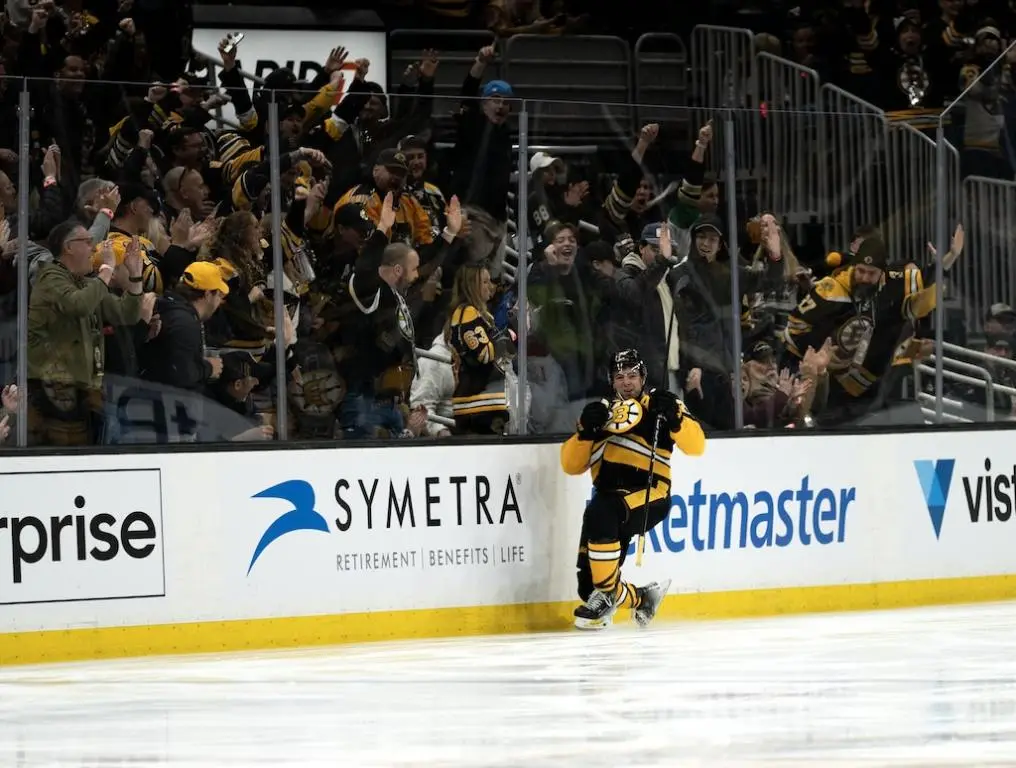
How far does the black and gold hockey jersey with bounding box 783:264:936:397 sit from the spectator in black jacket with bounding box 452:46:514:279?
1.90 metres

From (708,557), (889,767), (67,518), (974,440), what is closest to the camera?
(889,767)

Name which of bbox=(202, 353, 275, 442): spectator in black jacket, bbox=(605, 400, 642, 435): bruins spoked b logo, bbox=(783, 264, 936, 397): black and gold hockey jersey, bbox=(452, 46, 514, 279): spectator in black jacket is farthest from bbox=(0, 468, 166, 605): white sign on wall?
bbox=(783, 264, 936, 397): black and gold hockey jersey

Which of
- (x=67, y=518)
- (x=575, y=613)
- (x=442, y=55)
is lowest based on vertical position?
(x=575, y=613)

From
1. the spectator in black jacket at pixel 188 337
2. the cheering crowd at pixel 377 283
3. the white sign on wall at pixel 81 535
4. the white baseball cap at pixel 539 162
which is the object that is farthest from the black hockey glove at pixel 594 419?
the white sign on wall at pixel 81 535

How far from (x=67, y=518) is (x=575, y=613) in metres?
2.64

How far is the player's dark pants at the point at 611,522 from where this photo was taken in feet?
31.9

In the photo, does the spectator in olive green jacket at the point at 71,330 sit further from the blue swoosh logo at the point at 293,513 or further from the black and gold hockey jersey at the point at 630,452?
the black and gold hockey jersey at the point at 630,452

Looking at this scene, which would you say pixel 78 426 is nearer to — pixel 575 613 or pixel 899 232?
pixel 575 613

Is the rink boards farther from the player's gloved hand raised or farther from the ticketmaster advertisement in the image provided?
the player's gloved hand raised

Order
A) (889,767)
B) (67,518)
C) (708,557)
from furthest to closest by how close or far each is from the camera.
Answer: (708,557)
(67,518)
(889,767)

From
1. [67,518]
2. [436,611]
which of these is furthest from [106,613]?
[436,611]

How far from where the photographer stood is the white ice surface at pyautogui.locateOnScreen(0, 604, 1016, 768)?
6.21 meters

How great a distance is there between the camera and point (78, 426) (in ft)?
29.5

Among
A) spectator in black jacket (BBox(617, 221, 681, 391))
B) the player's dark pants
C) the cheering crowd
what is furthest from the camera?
spectator in black jacket (BBox(617, 221, 681, 391))
